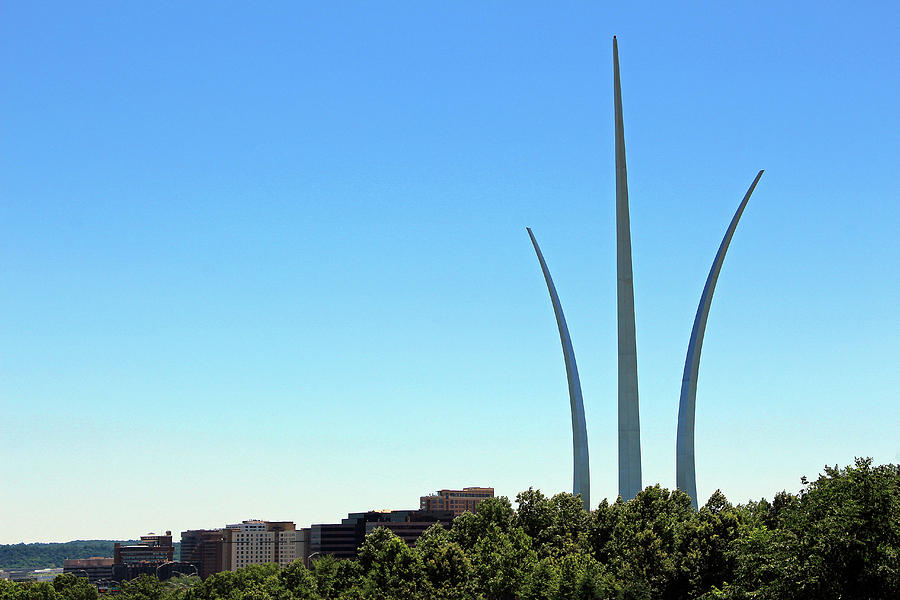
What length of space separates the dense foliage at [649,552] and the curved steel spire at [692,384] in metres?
7.44

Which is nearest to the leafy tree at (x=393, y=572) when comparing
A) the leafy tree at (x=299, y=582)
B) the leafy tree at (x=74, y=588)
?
the leafy tree at (x=299, y=582)

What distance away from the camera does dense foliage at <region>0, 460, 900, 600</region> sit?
34.3 m

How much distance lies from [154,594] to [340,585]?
4127 cm

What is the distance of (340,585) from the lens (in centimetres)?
7475

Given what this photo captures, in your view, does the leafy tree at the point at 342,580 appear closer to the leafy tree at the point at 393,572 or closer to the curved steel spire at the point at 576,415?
the leafy tree at the point at 393,572

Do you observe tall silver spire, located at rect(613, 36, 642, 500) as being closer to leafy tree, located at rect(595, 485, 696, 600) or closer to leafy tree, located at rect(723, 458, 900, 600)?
leafy tree, located at rect(595, 485, 696, 600)

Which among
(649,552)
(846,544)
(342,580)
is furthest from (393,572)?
(846,544)

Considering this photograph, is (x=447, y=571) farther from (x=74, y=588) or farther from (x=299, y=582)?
(x=74, y=588)

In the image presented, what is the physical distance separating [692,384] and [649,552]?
2138 cm

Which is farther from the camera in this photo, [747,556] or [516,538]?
[516,538]

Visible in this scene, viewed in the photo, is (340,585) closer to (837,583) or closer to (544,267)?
(544,267)

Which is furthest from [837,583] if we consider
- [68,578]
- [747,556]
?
[68,578]

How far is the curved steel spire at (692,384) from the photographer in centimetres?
7225

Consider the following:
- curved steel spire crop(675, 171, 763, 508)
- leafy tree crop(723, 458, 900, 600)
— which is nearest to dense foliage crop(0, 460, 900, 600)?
leafy tree crop(723, 458, 900, 600)
